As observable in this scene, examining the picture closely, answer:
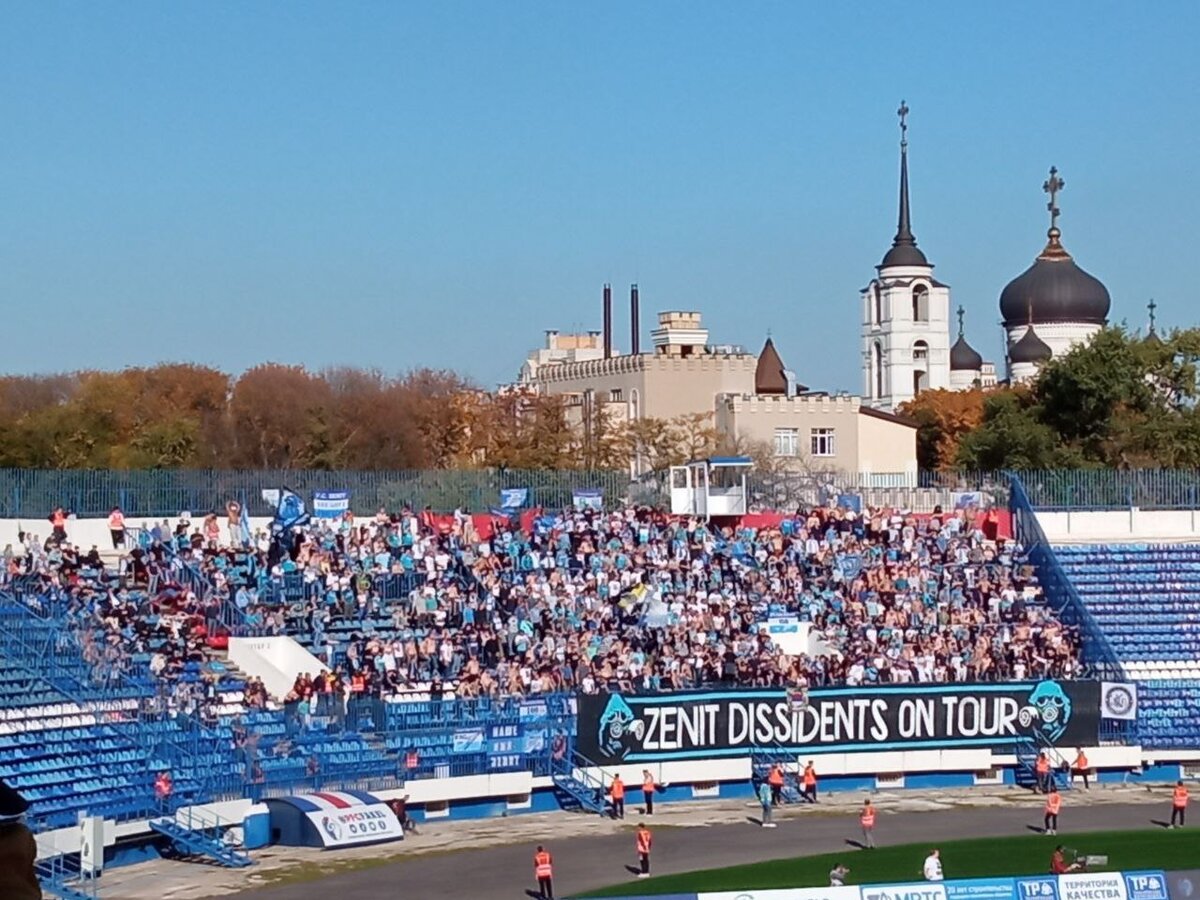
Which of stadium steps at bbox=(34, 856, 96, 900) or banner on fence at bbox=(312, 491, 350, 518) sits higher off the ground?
banner on fence at bbox=(312, 491, 350, 518)

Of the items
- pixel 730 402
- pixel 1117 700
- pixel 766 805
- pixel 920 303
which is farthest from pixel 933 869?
pixel 920 303

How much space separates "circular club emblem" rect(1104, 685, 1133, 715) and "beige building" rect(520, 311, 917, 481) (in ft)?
166

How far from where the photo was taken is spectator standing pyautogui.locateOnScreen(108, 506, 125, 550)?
44312mm

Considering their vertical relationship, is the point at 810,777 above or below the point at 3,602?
below

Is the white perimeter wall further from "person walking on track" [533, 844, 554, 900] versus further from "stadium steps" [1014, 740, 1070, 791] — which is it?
"person walking on track" [533, 844, 554, 900]

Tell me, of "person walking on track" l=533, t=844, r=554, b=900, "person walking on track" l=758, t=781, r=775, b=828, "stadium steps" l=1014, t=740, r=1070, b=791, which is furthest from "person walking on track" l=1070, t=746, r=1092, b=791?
"person walking on track" l=533, t=844, r=554, b=900

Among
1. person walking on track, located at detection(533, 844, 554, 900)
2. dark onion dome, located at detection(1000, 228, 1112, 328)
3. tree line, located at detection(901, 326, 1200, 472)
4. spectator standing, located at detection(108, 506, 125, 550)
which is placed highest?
dark onion dome, located at detection(1000, 228, 1112, 328)

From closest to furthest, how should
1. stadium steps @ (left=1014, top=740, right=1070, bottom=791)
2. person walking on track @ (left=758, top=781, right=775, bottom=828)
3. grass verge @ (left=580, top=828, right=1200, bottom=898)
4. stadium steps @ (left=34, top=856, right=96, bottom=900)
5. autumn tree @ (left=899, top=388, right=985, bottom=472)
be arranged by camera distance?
stadium steps @ (left=34, top=856, right=96, bottom=900)
grass verge @ (left=580, top=828, right=1200, bottom=898)
person walking on track @ (left=758, top=781, right=775, bottom=828)
stadium steps @ (left=1014, top=740, right=1070, bottom=791)
autumn tree @ (left=899, top=388, right=985, bottom=472)

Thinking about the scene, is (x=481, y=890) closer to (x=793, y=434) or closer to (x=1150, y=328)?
(x=793, y=434)

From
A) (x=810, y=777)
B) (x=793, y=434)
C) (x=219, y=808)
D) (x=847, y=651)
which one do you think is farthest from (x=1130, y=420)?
(x=219, y=808)

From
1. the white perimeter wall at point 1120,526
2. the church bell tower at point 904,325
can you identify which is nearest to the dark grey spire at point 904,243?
the church bell tower at point 904,325

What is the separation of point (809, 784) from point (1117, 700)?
8256 mm

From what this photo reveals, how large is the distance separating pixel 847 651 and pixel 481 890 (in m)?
16.2

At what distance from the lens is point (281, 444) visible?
94.6m
